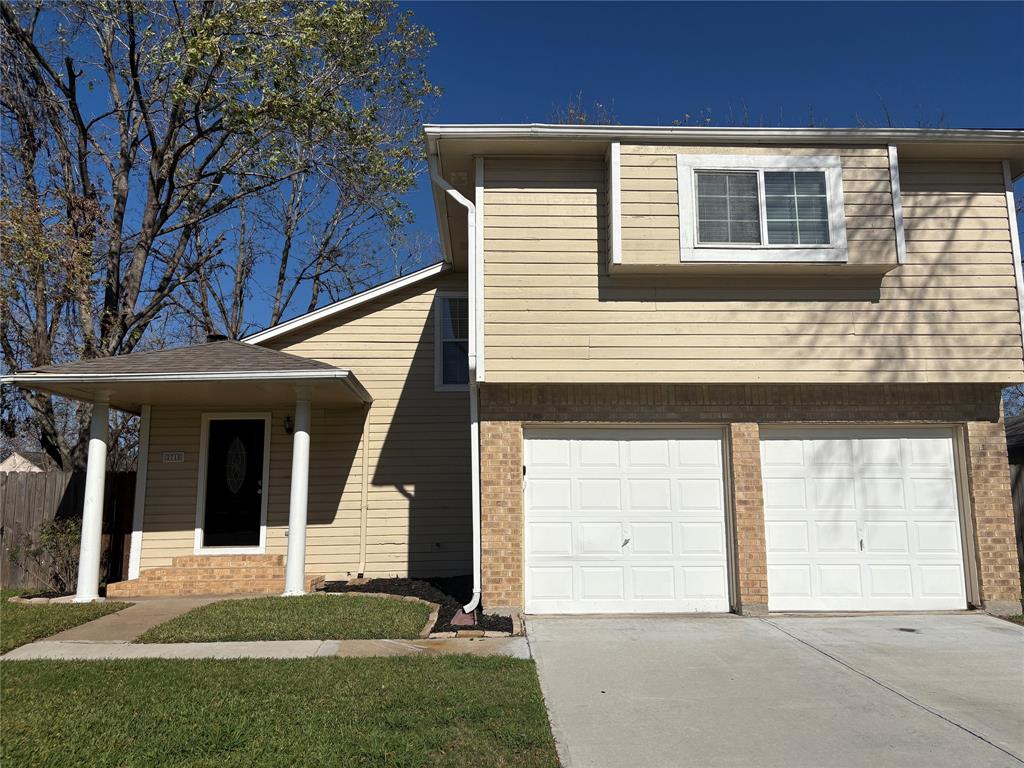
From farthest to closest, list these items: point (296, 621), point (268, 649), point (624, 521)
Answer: point (624, 521)
point (296, 621)
point (268, 649)

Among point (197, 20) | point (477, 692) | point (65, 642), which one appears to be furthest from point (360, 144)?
point (477, 692)

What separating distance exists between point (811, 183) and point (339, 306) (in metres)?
6.88

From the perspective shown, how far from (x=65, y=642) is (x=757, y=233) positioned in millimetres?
8556

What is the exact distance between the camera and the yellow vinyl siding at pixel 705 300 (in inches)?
331

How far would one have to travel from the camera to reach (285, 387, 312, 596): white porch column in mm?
9461

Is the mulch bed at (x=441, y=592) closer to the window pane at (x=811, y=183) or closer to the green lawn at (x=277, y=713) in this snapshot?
the green lawn at (x=277, y=713)

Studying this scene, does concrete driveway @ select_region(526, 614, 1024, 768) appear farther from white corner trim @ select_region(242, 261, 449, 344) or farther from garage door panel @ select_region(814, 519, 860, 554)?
white corner trim @ select_region(242, 261, 449, 344)

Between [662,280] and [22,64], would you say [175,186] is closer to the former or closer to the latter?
[22,64]

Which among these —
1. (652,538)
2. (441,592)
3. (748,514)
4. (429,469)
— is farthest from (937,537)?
(429,469)

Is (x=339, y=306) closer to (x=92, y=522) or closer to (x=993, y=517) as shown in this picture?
(x=92, y=522)

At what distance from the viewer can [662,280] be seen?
8539mm

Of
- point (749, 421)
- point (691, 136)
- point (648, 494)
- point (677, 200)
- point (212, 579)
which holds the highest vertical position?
point (691, 136)

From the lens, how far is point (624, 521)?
8562 millimetres

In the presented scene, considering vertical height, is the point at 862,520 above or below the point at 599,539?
above
